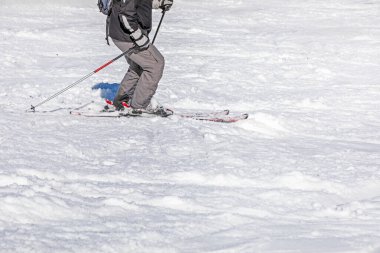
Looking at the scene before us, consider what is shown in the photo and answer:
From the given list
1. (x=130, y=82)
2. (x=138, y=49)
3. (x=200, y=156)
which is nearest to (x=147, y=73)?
(x=138, y=49)

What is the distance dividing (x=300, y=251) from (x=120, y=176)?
7.54ft

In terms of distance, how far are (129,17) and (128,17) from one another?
0.5 inches

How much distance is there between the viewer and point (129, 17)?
7809 mm

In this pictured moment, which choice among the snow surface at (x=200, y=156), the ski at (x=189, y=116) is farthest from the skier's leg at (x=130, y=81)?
the snow surface at (x=200, y=156)

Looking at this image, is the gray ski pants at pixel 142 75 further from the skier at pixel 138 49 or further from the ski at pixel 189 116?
the ski at pixel 189 116

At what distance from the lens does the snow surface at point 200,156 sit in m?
4.36

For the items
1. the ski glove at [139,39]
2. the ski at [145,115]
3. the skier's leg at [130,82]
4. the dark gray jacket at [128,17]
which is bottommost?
the ski at [145,115]

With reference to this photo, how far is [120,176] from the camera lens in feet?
19.2

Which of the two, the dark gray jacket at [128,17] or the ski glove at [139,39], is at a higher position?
the dark gray jacket at [128,17]

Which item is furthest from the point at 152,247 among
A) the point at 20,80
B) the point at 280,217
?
the point at 20,80

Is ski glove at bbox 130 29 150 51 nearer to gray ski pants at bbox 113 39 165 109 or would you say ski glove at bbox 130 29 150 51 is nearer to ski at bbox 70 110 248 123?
gray ski pants at bbox 113 39 165 109

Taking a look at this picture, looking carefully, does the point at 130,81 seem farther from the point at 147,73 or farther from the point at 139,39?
the point at 139,39

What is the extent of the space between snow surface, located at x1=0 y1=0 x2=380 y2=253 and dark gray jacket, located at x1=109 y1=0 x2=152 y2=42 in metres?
1.15

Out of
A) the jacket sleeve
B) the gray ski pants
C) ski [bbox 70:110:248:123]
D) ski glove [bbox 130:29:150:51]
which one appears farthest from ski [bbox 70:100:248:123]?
the jacket sleeve
